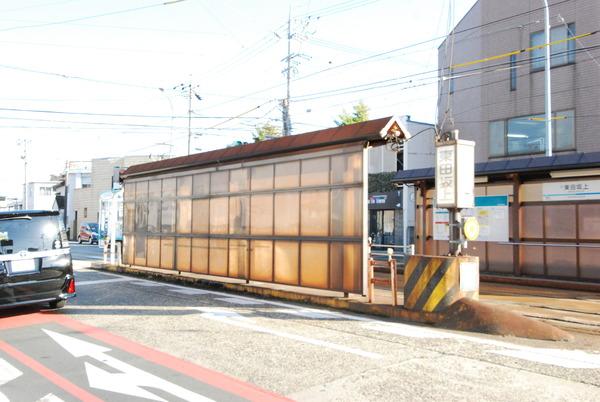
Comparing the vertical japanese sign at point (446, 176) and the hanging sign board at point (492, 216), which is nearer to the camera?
the vertical japanese sign at point (446, 176)

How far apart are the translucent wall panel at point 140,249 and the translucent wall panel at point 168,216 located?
138 centimetres

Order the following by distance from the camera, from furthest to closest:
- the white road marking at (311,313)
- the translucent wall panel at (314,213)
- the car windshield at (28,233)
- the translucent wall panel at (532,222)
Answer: the translucent wall panel at (532,222) < the translucent wall panel at (314,213) < the white road marking at (311,313) < the car windshield at (28,233)

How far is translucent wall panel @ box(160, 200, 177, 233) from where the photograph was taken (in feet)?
50.0

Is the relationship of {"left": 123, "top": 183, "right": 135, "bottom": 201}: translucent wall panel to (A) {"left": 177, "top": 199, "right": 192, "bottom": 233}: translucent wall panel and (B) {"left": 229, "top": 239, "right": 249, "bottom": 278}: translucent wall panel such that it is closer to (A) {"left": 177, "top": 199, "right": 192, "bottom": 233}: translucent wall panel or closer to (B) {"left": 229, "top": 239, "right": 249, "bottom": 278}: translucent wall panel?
(A) {"left": 177, "top": 199, "right": 192, "bottom": 233}: translucent wall panel

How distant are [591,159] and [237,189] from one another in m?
8.71

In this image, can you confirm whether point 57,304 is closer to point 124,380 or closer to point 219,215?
point 219,215

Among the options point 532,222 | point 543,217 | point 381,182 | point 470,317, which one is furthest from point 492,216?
point 381,182

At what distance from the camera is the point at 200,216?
14.1 m

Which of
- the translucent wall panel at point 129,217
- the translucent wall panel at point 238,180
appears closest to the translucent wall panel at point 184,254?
the translucent wall panel at point 238,180

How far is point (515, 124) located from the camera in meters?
22.9

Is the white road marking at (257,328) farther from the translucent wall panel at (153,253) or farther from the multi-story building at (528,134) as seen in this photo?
the multi-story building at (528,134)

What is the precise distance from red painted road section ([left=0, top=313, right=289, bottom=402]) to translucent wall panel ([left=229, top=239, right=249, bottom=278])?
4.61 meters

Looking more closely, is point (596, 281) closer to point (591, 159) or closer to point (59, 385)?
point (591, 159)

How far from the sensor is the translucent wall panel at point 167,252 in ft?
49.9
